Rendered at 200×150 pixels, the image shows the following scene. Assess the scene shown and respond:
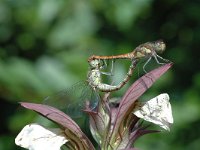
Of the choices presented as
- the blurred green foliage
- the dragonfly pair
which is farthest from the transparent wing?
the blurred green foliage

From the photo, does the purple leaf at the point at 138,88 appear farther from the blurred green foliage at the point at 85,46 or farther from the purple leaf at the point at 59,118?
the blurred green foliage at the point at 85,46

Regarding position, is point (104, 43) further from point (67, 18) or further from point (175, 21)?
point (175, 21)

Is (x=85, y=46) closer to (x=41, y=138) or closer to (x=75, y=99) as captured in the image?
(x=75, y=99)

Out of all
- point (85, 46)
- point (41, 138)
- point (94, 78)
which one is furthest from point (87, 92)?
point (85, 46)

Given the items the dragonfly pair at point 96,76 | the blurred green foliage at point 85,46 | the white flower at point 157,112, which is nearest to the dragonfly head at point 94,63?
the dragonfly pair at point 96,76

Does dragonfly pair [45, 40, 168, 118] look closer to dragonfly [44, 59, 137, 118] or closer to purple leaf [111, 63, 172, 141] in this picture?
dragonfly [44, 59, 137, 118]

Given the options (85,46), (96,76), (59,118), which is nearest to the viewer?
(59,118)

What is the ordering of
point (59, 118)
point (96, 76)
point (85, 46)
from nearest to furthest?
point (59, 118)
point (96, 76)
point (85, 46)

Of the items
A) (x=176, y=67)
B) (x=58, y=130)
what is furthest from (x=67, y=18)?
(x=58, y=130)
